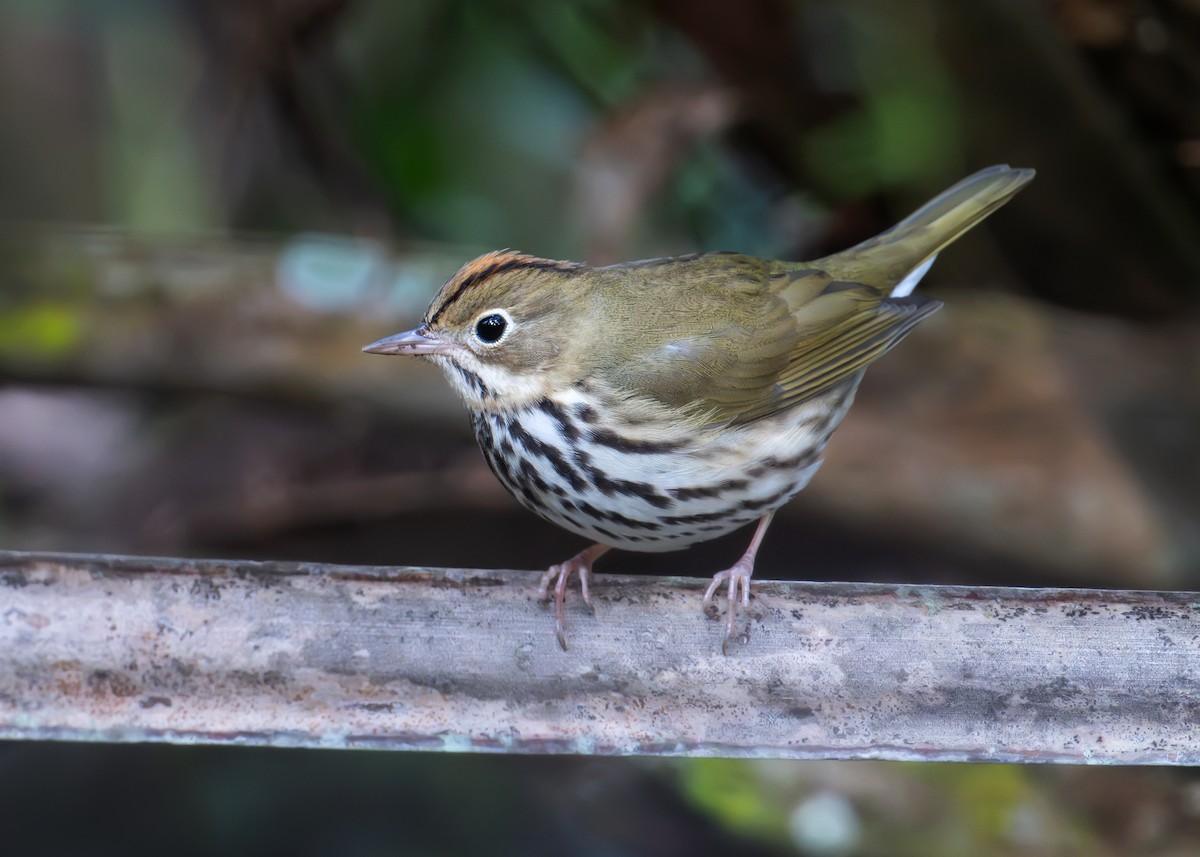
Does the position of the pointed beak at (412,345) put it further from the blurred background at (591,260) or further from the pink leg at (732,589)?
the blurred background at (591,260)

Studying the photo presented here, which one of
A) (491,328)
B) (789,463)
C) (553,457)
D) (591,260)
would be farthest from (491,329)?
(591,260)

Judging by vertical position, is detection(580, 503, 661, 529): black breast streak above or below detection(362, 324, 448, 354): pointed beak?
below

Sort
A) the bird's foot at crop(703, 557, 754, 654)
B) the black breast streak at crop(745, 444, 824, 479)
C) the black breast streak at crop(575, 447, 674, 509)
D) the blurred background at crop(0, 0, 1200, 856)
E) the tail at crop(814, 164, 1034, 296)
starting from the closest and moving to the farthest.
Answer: the bird's foot at crop(703, 557, 754, 654)
the black breast streak at crop(575, 447, 674, 509)
the black breast streak at crop(745, 444, 824, 479)
the tail at crop(814, 164, 1034, 296)
the blurred background at crop(0, 0, 1200, 856)

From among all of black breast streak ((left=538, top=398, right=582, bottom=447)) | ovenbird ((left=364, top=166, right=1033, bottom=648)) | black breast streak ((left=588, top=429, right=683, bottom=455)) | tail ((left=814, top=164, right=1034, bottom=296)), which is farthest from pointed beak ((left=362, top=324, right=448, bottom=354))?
tail ((left=814, top=164, right=1034, bottom=296))

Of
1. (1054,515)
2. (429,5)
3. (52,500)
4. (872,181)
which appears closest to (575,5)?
(429,5)

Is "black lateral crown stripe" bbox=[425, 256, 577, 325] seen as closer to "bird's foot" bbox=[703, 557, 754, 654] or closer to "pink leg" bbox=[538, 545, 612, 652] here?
"pink leg" bbox=[538, 545, 612, 652]

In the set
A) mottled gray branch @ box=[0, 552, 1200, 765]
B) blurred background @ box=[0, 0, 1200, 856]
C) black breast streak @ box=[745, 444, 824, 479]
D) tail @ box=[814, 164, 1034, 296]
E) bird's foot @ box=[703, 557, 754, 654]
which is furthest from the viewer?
blurred background @ box=[0, 0, 1200, 856]

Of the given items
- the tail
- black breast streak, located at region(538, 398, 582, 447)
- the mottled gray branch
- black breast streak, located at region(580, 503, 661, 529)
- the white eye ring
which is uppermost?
the tail

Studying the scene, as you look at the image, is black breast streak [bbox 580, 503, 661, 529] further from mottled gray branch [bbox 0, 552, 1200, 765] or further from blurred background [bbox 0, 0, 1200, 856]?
blurred background [bbox 0, 0, 1200, 856]

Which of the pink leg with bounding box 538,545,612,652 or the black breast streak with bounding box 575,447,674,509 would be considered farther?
the black breast streak with bounding box 575,447,674,509
